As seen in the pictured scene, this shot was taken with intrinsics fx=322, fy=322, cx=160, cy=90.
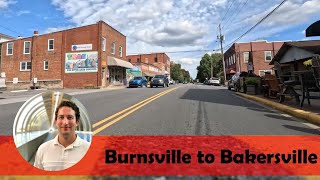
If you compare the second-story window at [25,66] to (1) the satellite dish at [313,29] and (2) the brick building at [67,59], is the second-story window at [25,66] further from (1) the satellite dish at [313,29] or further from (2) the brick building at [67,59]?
(1) the satellite dish at [313,29]

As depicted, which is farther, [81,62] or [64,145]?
[81,62]

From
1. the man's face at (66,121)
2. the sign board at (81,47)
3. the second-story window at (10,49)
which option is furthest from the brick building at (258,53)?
the man's face at (66,121)

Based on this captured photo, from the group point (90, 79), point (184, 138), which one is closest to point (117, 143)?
point (184, 138)

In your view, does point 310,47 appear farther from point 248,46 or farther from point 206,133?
point 248,46

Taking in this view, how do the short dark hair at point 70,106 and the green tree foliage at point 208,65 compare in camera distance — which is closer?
the short dark hair at point 70,106

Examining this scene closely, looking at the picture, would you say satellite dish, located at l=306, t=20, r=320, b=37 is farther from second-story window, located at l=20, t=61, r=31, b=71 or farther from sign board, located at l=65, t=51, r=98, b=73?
second-story window, located at l=20, t=61, r=31, b=71

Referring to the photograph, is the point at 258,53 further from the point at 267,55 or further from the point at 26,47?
the point at 26,47

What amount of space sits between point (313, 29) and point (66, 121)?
1196cm

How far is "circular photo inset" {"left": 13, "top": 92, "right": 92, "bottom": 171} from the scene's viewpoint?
Answer: 9.23ft

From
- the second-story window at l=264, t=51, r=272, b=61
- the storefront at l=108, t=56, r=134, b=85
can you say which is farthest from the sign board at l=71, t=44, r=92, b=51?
the second-story window at l=264, t=51, r=272, b=61

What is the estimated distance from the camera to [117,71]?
4772cm

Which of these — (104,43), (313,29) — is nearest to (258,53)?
(104,43)

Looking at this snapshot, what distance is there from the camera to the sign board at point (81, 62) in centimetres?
4100

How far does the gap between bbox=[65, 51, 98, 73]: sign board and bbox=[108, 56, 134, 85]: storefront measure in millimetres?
2455
